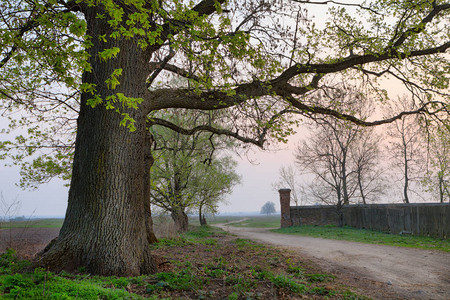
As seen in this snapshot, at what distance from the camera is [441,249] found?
11.4 m

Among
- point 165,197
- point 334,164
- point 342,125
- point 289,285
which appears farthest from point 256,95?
point 334,164

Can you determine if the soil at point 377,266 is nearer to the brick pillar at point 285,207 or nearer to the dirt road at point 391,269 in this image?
the dirt road at point 391,269

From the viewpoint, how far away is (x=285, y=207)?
27438mm

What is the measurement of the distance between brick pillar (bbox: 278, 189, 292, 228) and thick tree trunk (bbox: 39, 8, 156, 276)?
73.2 ft

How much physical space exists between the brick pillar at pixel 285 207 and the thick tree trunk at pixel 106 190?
22.3m

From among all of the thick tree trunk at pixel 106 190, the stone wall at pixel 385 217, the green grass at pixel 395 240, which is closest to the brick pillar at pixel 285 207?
the stone wall at pixel 385 217

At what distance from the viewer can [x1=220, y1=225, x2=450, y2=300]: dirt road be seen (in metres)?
6.01

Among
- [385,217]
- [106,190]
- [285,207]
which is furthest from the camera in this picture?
[285,207]

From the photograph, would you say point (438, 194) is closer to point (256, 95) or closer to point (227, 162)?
point (227, 162)

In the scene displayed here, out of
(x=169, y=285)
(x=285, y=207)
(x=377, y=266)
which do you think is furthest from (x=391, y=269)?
(x=285, y=207)

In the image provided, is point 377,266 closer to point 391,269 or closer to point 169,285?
point 391,269

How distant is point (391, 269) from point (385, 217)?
13253mm

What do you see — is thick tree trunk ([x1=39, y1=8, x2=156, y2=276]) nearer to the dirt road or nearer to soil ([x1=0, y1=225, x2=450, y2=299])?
soil ([x1=0, y1=225, x2=450, y2=299])

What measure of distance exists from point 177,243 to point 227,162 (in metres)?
13.2
